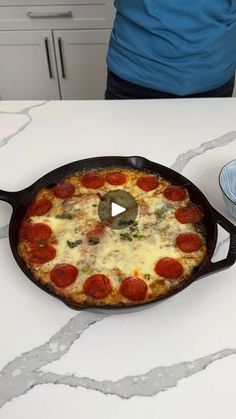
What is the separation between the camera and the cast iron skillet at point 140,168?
0.71 metres

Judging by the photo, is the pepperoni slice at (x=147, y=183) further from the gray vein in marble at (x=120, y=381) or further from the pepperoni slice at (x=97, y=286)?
the gray vein in marble at (x=120, y=381)

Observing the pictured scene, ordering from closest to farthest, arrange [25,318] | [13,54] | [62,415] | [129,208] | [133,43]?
[62,415], [25,318], [129,208], [133,43], [13,54]

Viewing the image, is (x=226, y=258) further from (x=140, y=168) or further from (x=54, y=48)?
(x=54, y=48)

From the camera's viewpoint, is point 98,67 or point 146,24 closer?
point 146,24

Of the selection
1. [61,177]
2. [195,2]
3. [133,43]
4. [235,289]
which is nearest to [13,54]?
[133,43]

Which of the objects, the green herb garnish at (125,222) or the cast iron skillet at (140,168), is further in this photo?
the green herb garnish at (125,222)

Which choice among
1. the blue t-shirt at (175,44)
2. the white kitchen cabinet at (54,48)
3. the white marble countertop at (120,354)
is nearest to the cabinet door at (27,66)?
the white kitchen cabinet at (54,48)

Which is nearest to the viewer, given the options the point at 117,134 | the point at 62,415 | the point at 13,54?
the point at 62,415

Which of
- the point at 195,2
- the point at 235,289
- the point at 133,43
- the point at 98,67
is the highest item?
the point at 195,2

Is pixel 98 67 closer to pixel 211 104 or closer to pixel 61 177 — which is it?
pixel 211 104

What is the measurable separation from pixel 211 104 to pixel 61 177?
19.7 inches

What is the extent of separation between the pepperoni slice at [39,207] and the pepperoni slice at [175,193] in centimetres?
23

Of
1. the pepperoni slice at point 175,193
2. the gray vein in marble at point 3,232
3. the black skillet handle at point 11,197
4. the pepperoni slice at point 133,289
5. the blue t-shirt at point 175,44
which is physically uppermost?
the blue t-shirt at point 175,44

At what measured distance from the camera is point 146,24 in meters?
1.18
